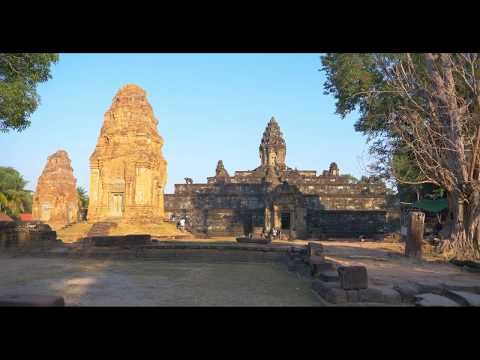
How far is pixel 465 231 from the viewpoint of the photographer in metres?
11.4

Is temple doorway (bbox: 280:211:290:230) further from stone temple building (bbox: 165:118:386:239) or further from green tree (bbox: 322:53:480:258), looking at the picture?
green tree (bbox: 322:53:480:258)

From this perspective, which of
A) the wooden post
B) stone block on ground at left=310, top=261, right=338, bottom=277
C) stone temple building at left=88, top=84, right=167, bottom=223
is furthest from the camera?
stone temple building at left=88, top=84, right=167, bottom=223

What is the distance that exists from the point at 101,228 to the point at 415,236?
14062 mm

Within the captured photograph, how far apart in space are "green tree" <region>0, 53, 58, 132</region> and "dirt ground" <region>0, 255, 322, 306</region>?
3921mm

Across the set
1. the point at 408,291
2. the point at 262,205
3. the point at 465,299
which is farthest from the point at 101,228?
the point at 465,299

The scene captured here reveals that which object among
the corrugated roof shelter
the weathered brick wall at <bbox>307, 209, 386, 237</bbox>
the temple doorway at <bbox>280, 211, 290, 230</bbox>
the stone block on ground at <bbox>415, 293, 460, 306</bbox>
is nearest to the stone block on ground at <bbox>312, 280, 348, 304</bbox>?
the stone block on ground at <bbox>415, 293, 460, 306</bbox>

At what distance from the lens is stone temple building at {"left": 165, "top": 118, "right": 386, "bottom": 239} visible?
25.0 meters

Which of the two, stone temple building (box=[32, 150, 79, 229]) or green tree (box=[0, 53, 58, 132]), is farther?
stone temple building (box=[32, 150, 79, 229])

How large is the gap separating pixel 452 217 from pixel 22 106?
1310 cm

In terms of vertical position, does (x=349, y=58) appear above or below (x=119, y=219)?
above

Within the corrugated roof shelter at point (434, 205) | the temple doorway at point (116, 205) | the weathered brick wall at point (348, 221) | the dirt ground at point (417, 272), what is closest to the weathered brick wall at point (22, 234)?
the temple doorway at point (116, 205)
